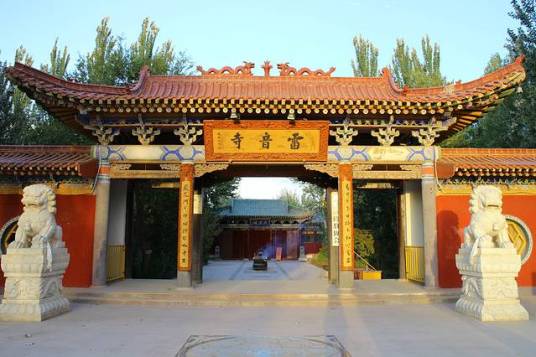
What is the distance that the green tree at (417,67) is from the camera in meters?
20.0

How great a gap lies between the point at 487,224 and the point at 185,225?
5.83 metres

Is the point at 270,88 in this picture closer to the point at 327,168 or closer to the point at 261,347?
the point at 327,168

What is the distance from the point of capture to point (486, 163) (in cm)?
952

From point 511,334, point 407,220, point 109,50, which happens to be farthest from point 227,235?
point 511,334

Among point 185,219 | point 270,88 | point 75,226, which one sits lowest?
point 75,226

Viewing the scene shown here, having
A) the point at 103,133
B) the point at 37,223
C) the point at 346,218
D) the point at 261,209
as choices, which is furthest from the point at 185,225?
the point at 261,209

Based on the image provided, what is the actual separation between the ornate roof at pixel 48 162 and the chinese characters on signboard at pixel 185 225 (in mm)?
2071

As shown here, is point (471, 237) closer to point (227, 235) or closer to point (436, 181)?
point (436, 181)

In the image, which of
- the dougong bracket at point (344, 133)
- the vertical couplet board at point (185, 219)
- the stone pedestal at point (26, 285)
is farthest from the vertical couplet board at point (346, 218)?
the stone pedestal at point (26, 285)

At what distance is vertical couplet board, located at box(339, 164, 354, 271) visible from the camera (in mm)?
8977

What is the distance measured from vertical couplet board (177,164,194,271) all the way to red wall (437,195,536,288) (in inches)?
219

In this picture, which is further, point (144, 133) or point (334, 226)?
point (334, 226)

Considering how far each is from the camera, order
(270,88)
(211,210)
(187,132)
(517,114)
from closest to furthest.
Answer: (187,132), (270,88), (517,114), (211,210)

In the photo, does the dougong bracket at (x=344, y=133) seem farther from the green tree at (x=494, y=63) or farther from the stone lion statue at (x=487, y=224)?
the green tree at (x=494, y=63)
